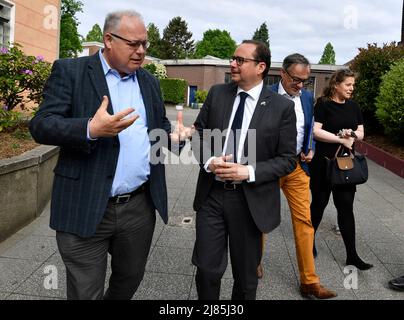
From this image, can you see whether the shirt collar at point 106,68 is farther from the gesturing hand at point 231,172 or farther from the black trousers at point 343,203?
the black trousers at point 343,203

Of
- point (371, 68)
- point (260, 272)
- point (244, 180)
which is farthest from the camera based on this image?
point (371, 68)

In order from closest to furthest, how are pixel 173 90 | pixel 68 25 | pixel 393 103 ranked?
pixel 393 103 → pixel 68 25 → pixel 173 90

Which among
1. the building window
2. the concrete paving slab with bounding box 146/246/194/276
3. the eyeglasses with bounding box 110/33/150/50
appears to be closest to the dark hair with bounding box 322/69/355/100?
the concrete paving slab with bounding box 146/246/194/276

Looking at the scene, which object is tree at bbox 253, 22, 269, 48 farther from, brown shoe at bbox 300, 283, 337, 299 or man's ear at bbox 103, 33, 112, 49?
man's ear at bbox 103, 33, 112, 49

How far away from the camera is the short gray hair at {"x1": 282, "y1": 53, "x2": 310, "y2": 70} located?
3.35 m

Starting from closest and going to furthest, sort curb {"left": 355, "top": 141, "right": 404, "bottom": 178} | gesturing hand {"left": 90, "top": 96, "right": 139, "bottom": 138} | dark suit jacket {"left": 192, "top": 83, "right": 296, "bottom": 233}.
→ gesturing hand {"left": 90, "top": 96, "right": 139, "bottom": 138} → dark suit jacket {"left": 192, "top": 83, "right": 296, "bottom": 233} → curb {"left": 355, "top": 141, "right": 404, "bottom": 178}

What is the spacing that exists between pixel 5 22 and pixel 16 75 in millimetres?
5219

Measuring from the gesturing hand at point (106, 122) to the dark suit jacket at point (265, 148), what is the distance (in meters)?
0.86

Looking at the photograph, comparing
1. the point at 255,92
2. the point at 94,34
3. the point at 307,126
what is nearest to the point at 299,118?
the point at 307,126

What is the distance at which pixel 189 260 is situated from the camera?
3902mm

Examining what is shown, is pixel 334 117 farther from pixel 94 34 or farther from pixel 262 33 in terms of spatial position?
pixel 94 34

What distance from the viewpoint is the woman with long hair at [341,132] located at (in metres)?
Result: 3.78

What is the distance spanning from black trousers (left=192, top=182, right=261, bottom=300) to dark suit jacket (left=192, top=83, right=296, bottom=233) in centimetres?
8

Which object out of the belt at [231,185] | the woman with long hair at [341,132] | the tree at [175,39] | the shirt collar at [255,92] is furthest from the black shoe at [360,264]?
the tree at [175,39]
